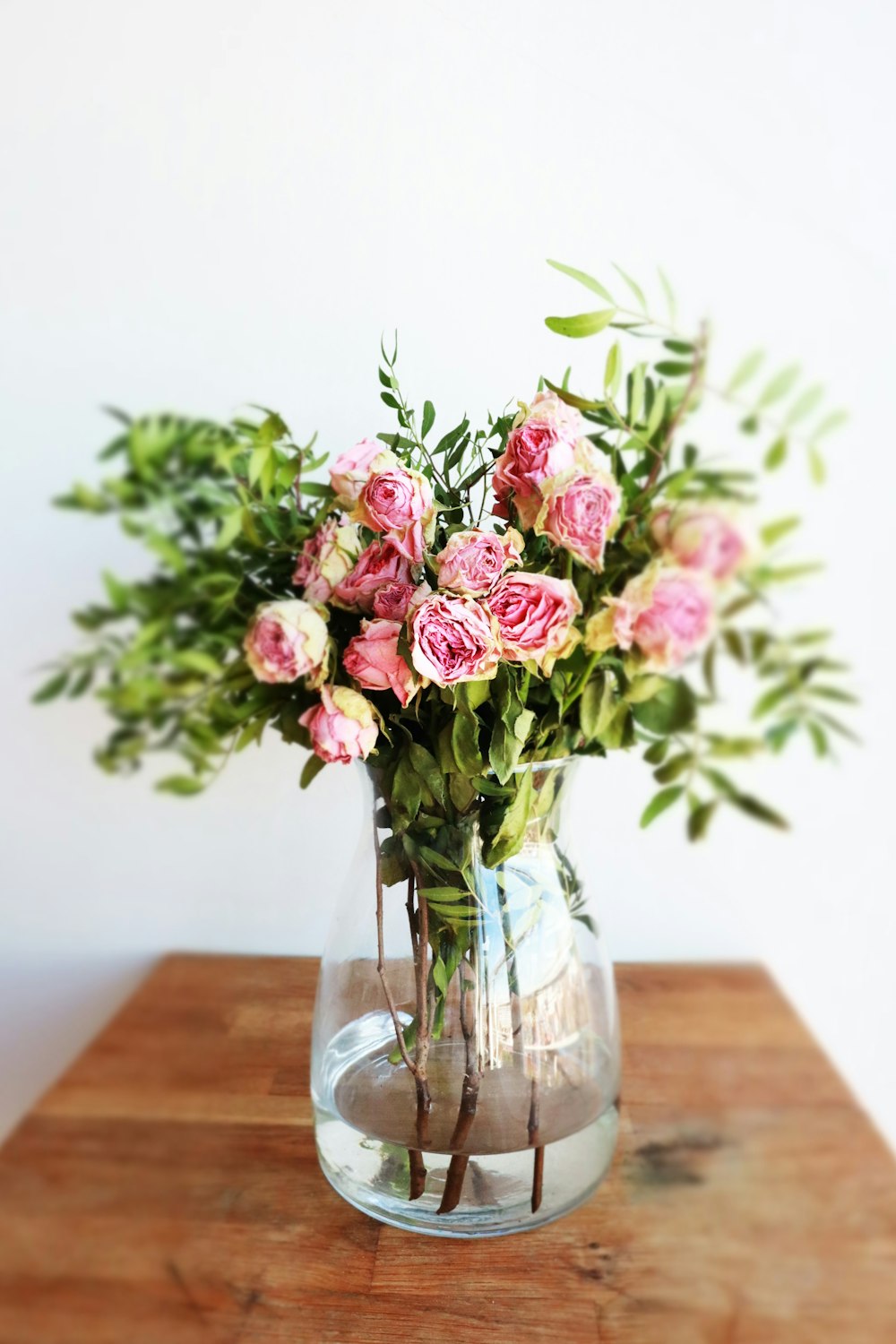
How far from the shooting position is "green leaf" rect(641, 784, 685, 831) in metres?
0.56

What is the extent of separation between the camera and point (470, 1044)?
1.82 feet

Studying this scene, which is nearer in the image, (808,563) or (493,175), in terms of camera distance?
(808,563)

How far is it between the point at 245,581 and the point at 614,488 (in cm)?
22

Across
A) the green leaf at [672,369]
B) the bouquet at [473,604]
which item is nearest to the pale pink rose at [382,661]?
the bouquet at [473,604]

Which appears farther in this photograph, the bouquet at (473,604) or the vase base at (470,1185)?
the vase base at (470,1185)

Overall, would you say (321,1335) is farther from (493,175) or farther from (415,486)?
(493,175)

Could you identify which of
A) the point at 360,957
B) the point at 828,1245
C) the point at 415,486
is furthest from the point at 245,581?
the point at 828,1245

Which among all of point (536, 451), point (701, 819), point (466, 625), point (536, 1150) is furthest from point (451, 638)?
point (536, 1150)

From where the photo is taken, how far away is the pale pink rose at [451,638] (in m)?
0.45

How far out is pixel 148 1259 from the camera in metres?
0.49

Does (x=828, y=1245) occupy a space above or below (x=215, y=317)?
below

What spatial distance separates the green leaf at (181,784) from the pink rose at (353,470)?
203 millimetres

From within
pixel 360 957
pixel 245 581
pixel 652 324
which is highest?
pixel 652 324

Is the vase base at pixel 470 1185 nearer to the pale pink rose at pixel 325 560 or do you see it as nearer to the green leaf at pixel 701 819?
the green leaf at pixel 701 819
